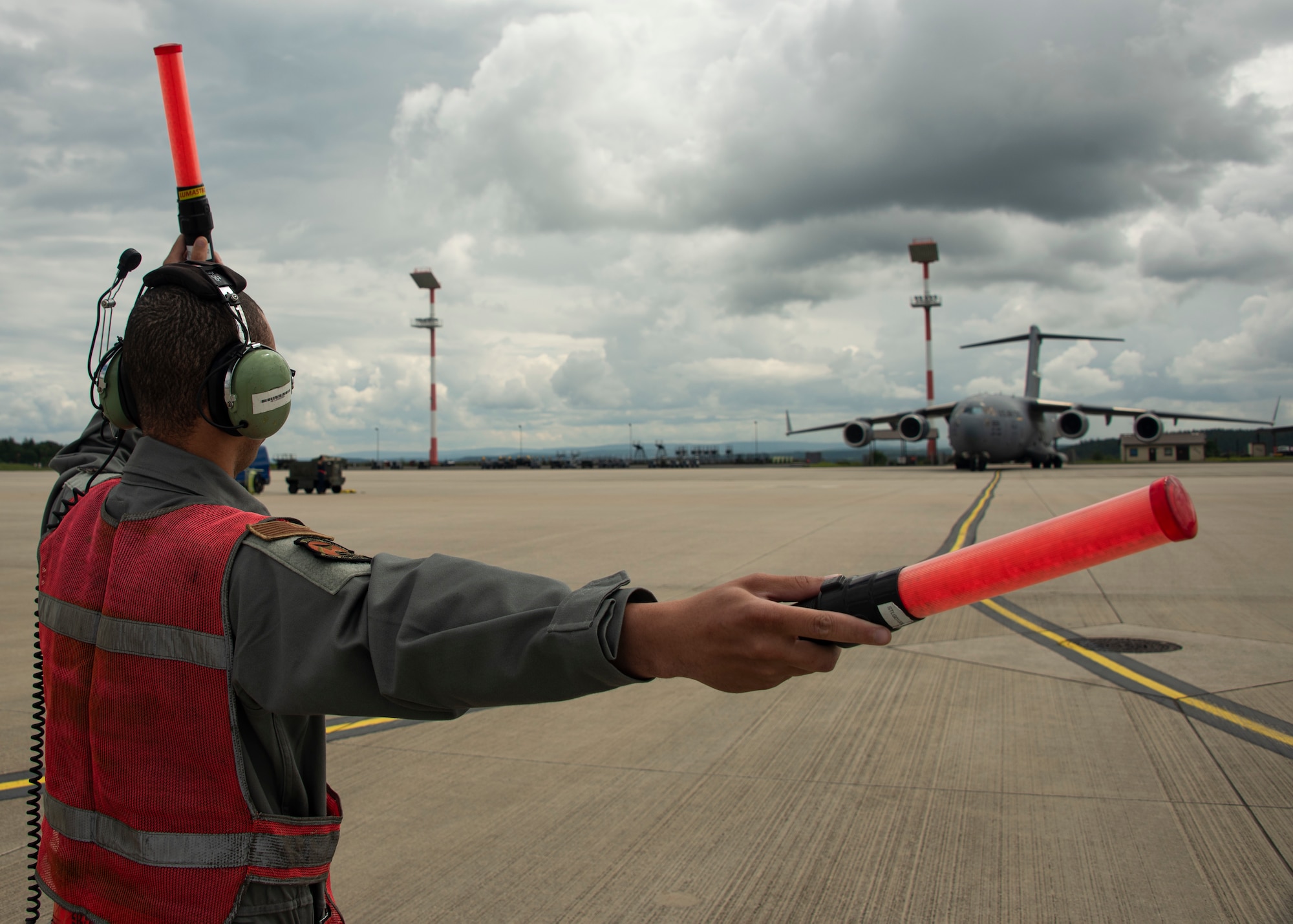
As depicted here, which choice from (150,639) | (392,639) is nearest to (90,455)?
(150,639)

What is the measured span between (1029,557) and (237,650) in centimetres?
128

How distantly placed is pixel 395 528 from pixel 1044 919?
50.5 feet

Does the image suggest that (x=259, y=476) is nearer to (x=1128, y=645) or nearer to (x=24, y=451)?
(x=1128, y=645)

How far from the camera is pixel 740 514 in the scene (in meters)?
19.6

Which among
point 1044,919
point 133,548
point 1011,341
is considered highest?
point 1011,341

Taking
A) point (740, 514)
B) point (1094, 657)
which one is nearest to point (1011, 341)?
point (740, 514)

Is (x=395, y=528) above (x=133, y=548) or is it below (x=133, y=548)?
below

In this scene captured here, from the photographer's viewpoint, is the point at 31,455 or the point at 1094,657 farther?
the point at 31,455

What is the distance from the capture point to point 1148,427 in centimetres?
4412

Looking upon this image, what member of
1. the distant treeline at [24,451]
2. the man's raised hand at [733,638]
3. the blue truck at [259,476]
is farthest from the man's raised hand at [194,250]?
the distant treeline at [24,451]

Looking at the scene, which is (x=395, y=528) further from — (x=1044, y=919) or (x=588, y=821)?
(x=1044, y=919)

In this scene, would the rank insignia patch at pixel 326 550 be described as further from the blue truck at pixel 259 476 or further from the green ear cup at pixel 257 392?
the blue truck at pixel 259 476

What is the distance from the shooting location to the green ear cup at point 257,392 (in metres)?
→ 1.71

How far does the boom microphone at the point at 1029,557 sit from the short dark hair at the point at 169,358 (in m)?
1.32
